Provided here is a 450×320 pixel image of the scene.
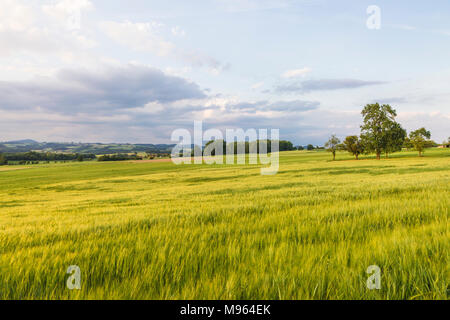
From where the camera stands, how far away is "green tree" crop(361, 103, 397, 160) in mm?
62062

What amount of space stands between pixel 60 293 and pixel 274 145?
160495 millimetres

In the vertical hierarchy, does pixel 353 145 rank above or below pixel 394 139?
below

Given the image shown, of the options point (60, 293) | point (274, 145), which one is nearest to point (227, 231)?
point (60, 293)

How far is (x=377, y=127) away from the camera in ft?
208

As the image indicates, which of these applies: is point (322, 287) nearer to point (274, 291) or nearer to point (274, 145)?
point (274, 291)

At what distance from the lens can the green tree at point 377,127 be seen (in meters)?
62.1
